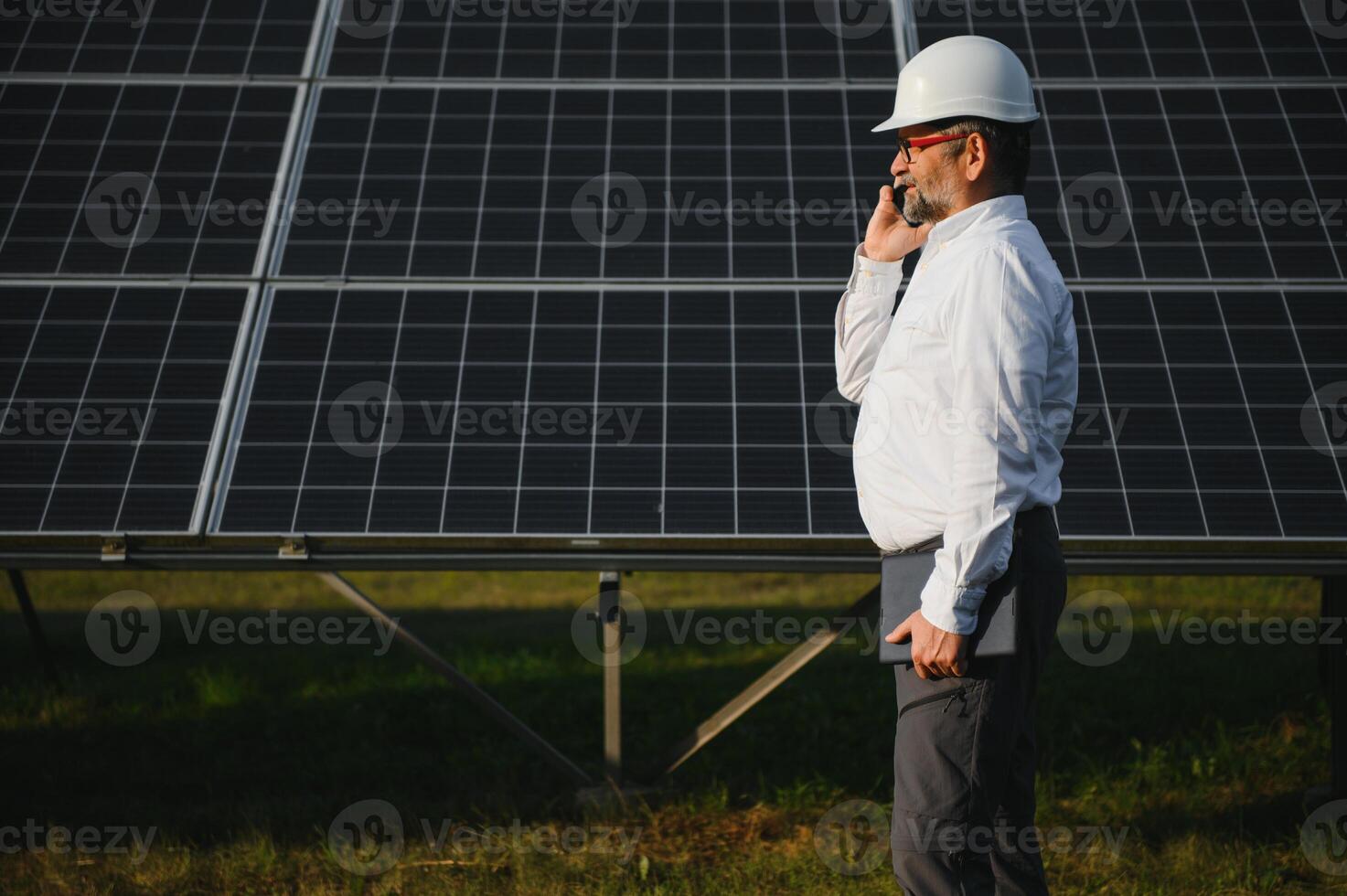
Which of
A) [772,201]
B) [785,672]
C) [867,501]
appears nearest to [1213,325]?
[772,201]

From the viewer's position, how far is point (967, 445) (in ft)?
8.28

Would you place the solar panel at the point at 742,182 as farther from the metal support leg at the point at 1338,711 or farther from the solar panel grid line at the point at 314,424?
the metal support leg at the point at 1338,711

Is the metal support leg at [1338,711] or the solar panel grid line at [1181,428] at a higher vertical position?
the solar panel grid line at [1181,428]

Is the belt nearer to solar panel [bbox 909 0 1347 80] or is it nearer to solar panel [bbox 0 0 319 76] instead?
solar panel [bbox 909 0 1347 80]

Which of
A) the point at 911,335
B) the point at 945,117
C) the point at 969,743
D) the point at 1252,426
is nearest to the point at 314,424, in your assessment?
the point at 911,335

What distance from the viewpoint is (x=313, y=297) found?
192 inches

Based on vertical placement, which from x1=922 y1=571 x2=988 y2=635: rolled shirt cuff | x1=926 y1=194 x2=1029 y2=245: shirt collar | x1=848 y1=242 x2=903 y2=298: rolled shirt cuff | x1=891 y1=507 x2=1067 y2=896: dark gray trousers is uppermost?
x1=848 y1=242 x2=903 y2=298: rolled shirt cuff

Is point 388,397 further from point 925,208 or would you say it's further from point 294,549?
point 925,208

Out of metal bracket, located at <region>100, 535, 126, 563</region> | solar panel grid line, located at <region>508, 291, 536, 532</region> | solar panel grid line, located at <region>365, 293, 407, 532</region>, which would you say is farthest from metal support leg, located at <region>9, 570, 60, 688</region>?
solar panel grid line, located at <region>508, 291, 536, 532</region>

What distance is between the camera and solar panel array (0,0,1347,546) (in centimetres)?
440

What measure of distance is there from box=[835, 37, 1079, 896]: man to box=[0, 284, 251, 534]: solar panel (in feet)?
9.36

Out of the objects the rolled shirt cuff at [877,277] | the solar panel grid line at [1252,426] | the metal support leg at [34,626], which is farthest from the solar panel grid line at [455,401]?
the solar panel grid line at [1252,426]

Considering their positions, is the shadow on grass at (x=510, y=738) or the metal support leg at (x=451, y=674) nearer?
the metal support leg at (x=451, y=674)

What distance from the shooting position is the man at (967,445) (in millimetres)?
2539
